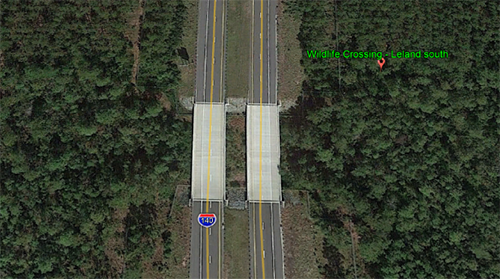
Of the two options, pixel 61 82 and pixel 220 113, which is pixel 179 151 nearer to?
pixel 220 113

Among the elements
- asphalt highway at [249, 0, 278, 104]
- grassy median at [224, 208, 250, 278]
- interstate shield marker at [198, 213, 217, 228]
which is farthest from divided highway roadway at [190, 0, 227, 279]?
asphalt highway at [249, 0, 278, 104]

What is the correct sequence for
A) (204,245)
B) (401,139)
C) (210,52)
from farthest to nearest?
(210,52)
(401,139)
(204,245)

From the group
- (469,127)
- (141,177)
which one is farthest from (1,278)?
(469,127)

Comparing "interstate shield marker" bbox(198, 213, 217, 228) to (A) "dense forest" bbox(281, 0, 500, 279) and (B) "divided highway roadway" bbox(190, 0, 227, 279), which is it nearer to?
(B) "divided highway roadway" bbox(190, 0, 227, 279)

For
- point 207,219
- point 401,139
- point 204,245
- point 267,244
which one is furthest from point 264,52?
point 204,245

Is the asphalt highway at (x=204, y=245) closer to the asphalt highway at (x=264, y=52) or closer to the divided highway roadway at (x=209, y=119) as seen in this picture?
the divided highway roadway at (x=209, y=119)

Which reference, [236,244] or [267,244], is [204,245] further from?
[267,244]
